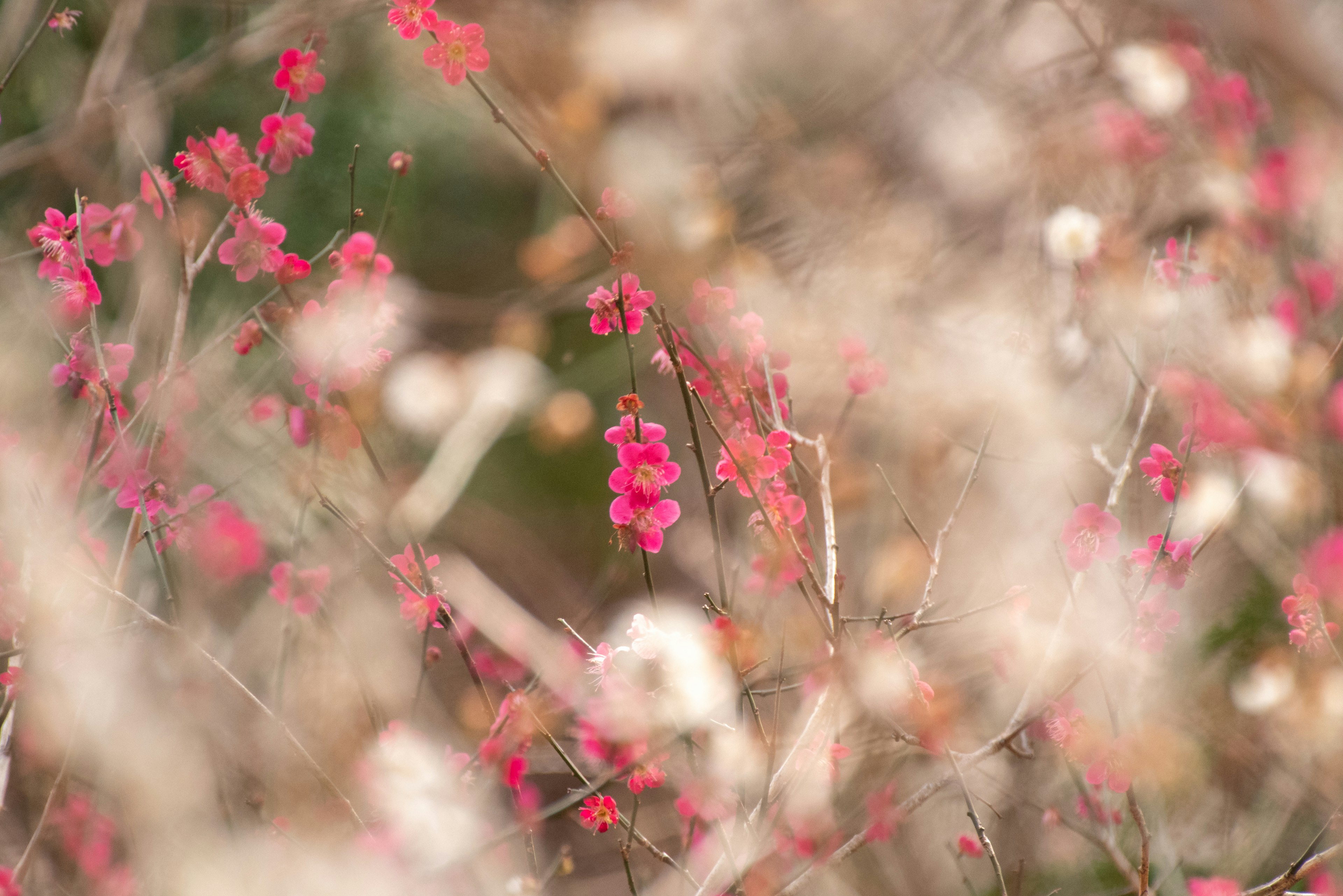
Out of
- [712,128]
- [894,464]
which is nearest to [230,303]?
[712,128]

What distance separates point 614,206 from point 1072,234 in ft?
5.57

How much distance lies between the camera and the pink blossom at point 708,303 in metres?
1.21

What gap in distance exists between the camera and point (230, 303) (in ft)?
7.97

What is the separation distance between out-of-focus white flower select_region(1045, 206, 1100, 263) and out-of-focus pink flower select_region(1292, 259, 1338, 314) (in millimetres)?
449

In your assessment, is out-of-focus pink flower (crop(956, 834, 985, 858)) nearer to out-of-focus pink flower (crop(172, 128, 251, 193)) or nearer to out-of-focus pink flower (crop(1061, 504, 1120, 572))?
out-of-focus pink flower (crop(1061, 504, 1120, 572))

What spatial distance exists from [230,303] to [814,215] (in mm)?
1944

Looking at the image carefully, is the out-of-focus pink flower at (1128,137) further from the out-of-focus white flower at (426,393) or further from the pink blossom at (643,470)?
the out-of-focus white flower at (426,393)

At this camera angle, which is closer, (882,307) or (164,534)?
(164,534)

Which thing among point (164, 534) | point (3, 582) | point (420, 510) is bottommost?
point (420, 510)

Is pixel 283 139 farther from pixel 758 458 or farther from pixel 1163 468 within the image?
pixel 1163 468

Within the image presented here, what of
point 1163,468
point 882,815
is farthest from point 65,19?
point 1163,468

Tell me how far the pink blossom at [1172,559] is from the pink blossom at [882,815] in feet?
1.73

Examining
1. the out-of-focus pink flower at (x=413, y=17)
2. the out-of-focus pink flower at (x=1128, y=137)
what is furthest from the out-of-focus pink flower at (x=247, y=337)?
the out-of-focus pink flower at (x=1128, y=137)

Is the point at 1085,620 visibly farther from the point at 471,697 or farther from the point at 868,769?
the point at 471,697
